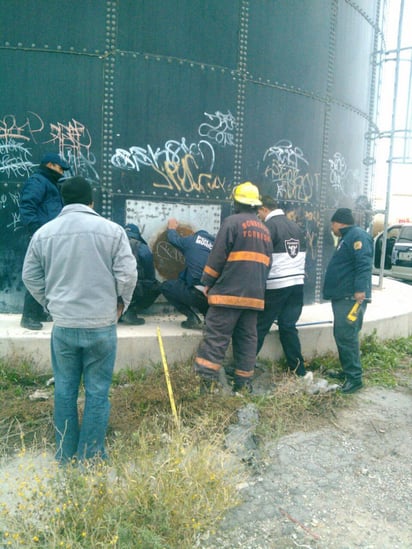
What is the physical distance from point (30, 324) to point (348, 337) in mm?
3420

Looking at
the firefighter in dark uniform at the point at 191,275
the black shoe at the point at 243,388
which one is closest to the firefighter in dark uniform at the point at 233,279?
the black shoe at the point at 243,388

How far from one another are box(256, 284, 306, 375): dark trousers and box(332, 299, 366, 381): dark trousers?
1.44 feet

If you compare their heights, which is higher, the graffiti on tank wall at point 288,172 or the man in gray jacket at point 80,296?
the graffiti on tank wall at point 288,172

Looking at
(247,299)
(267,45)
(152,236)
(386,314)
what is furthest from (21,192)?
(386,314)

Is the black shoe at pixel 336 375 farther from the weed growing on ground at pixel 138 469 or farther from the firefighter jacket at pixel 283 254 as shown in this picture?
the firefighter jacket at pixel 283 254

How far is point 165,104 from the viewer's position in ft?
20.4

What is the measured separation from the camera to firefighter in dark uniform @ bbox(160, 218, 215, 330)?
223 inches

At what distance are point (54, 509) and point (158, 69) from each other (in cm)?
497

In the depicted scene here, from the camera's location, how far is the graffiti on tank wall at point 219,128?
21.1 ft

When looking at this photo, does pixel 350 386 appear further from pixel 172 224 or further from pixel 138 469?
pixel 138 469

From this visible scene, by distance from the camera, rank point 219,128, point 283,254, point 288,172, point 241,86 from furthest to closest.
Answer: point 288,172
point 241,86
point 219,128
point 283,254

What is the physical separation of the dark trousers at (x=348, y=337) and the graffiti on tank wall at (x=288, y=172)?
207cm

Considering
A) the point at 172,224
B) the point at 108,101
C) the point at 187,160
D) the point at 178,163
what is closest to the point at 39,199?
the point at 108,101

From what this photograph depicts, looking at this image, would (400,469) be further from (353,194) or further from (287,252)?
(353,194)
